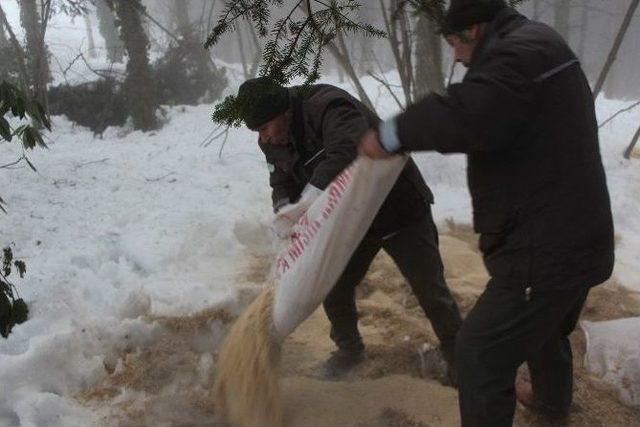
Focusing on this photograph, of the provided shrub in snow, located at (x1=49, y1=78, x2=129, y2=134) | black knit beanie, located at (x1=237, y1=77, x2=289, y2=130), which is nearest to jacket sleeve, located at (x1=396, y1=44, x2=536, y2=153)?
black knit beanie, located at (x1=237, y1=77, x2=289, y2=130)

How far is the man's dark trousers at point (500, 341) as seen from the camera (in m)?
1.83

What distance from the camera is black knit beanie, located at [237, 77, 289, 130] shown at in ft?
5.91

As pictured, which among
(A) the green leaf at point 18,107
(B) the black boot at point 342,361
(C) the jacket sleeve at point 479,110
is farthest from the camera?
(B) the black boot at point 342,361

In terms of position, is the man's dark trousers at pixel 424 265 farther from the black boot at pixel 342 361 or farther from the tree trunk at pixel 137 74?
the tree trunk at pixel 137 74

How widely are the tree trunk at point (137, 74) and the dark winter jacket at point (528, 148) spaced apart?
7.98 m

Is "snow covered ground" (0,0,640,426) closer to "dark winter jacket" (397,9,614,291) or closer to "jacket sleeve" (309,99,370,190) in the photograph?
"jacket sleeve" (309,99,370,190)

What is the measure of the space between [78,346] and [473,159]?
2328mm

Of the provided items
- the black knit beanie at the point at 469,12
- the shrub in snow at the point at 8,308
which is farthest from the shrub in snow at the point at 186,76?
the black knit beanie at the point at 469,12

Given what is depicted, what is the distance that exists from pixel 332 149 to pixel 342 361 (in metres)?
1.30

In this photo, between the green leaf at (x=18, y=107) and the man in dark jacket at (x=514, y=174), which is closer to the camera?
the man in dark jacket at (x=514, y=174)

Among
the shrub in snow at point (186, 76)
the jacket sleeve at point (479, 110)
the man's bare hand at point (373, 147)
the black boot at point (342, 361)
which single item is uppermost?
the shrub in snow at point (186, 76)

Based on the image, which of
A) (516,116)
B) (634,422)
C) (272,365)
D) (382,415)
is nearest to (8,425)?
(272,365)

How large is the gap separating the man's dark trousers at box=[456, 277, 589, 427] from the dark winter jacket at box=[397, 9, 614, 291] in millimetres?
60

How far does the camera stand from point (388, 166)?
1.99 meters
